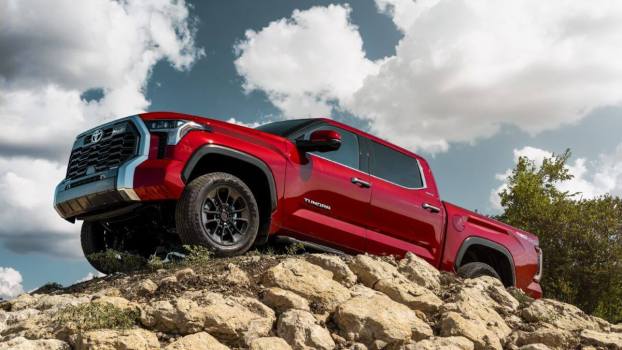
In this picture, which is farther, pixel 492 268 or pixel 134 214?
pixel 492 268

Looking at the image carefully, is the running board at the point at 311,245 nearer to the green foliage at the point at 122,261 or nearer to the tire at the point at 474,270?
the green foliage at the point at 122,261

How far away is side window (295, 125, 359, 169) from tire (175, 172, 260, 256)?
3.90ft

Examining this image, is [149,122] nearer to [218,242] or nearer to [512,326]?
[218,242]

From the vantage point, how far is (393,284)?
6.32 m

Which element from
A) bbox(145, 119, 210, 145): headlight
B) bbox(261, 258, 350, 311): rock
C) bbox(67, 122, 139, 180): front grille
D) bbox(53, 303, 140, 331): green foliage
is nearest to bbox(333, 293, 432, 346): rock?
bbox(261, 258, 350, 311): rock

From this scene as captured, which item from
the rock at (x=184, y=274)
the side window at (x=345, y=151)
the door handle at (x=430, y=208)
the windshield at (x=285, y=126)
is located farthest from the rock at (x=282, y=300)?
the door handle at (x=430, y=208)

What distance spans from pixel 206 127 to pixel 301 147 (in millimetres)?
1132

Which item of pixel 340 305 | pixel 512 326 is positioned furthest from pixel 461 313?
pixel 340 305

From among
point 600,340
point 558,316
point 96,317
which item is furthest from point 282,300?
point 558,316

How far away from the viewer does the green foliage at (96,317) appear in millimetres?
4867

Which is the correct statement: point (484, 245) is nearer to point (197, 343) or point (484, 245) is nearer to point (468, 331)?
point (468, 331)

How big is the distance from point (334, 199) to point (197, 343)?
9.50 feet

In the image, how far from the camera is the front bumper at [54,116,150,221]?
244 inches

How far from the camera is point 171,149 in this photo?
20.5 ft
